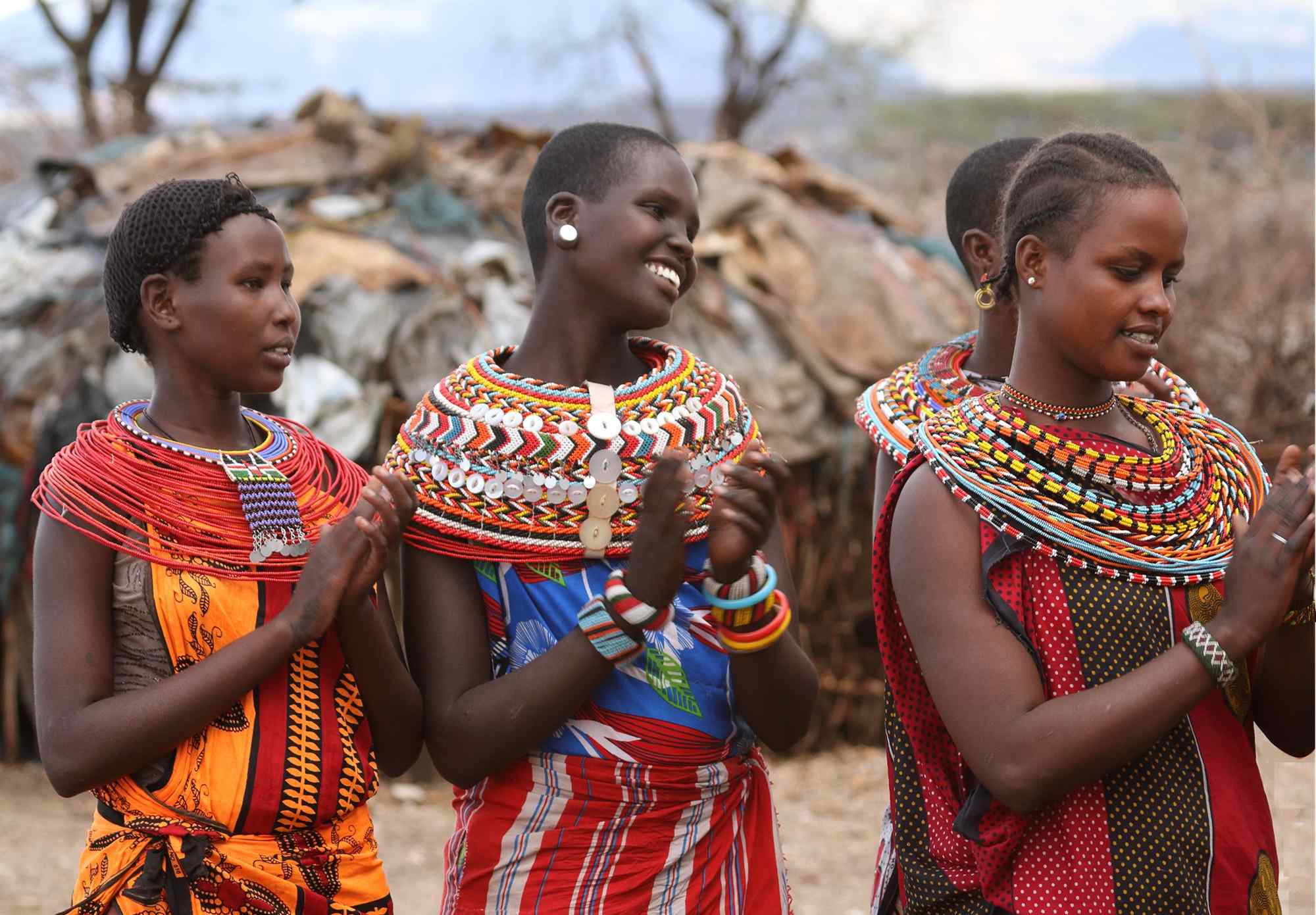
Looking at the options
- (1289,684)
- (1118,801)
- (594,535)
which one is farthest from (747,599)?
(1289,684)

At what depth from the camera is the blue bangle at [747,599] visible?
2137 millimetres

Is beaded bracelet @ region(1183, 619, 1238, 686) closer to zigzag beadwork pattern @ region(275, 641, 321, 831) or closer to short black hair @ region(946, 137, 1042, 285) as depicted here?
short black hair @ region(946, 137, 1042, 285)

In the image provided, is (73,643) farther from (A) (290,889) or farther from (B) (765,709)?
→ (B) (765,709)

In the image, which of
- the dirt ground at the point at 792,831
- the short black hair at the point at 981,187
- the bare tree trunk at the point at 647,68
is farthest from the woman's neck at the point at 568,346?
the bare tree trunk at the point at 647,68

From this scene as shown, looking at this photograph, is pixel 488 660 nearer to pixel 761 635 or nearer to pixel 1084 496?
pixel 761 635

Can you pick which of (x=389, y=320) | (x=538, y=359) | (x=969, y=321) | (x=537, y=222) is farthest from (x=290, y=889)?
(x=969, y=321)

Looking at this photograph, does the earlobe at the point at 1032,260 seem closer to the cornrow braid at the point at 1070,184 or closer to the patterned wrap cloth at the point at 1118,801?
the cornrow braid at the point at 1070,184

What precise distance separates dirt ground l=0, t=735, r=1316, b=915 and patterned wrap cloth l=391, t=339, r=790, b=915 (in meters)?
2.97

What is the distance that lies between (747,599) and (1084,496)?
1.70ft

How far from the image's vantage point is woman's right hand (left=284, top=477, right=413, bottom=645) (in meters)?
2.17

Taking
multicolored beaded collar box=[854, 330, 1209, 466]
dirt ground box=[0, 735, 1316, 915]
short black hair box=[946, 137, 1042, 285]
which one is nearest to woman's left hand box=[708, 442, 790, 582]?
multicolored beaded collar box=[854, 330, 1209, 466]

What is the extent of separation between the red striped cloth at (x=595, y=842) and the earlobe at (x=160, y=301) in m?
0.95

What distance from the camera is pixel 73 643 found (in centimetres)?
218

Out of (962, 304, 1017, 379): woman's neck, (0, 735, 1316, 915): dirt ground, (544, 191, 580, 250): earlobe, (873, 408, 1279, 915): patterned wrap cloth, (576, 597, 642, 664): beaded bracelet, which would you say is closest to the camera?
(873, 408, 1279, 915): patterned wrap cloth
